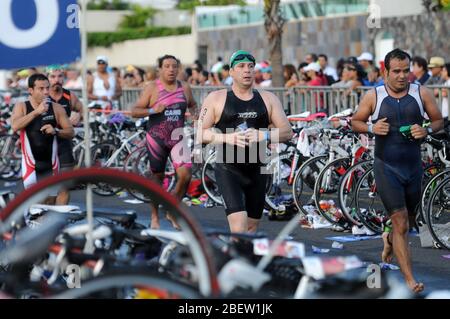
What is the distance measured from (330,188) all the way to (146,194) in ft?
30.4

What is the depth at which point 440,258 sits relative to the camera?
432 inches

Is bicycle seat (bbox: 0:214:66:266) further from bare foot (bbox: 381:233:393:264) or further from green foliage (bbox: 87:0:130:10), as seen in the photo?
green foliage (bbox: 87:0:130:10)

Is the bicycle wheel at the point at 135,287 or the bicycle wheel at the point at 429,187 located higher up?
the bicycle wheel at the point at 135,287

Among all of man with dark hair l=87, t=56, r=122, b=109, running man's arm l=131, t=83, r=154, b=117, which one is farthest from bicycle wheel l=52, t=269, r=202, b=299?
man with dark hair l=87, t=56, r=122, b=109

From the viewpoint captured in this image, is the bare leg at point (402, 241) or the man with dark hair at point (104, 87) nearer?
the bare leg at point (402, 241)

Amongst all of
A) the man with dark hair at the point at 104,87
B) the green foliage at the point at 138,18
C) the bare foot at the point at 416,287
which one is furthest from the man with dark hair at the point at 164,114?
the green foliage at the point at 138,18

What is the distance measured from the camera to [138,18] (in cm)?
7931

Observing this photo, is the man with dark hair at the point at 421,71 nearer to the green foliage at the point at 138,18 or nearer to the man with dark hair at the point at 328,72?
the man with dark hair at the point at 328,72

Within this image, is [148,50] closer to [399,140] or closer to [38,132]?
[38,132]

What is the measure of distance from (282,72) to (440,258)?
1295 cm

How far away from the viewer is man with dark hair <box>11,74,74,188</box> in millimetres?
11727

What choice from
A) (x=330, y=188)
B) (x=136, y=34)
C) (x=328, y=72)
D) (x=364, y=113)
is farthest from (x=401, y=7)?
(x=136, y=34)

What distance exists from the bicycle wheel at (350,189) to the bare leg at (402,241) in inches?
146

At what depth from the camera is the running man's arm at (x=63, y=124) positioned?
11741mm
